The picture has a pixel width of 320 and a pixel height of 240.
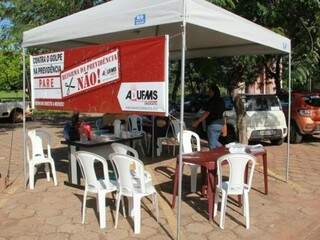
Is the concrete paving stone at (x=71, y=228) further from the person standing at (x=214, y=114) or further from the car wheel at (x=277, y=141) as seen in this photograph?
the car wheel at (x=277, y=141)

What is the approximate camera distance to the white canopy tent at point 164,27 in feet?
19.1

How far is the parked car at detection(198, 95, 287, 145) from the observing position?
13.5 meters

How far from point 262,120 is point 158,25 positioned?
6.89m

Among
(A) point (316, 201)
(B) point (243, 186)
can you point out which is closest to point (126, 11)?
(B) point (243, 186)

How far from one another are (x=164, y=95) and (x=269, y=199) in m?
3.07

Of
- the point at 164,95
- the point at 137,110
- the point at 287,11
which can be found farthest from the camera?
the point at 287,11

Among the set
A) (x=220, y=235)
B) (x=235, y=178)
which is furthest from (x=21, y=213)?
(x=235, y=178)

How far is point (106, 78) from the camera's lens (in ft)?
22.4

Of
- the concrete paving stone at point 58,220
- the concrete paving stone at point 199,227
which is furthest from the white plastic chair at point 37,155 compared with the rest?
the concrete paving stone at point 199,227

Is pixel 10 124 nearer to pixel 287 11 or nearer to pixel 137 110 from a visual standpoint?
pixel 287 11

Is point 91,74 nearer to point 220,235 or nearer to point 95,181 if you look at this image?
point 95,181

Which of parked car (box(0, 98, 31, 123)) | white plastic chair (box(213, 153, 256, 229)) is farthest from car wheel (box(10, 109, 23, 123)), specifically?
white plastic chair (box(213, 153, 256, 229))

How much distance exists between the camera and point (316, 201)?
25.8 ft

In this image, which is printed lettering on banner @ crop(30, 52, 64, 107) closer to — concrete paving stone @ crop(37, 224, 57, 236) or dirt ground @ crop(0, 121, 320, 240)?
dirt ground @ crop(0, 121, 320, 240)
